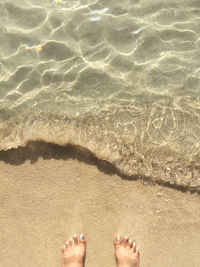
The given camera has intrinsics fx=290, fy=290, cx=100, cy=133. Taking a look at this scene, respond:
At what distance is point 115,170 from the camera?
3424 millimetres

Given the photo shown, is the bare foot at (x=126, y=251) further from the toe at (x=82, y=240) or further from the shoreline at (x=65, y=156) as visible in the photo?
the shoreline at (x=65, y=156)

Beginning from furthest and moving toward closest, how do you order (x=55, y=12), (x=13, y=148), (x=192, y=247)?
(x=55, y=12) < (x=13, y=148) < (x=192, y=247)

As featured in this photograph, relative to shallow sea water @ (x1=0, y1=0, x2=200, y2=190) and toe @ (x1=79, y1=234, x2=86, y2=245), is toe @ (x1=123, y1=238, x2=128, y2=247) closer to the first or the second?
toe @ (x1=79, y1=234, x2=86, y2=245)

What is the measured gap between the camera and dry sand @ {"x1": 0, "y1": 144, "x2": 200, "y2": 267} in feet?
10.9

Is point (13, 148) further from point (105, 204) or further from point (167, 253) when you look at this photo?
point (167, 253)

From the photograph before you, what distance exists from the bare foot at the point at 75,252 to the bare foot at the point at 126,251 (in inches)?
15.6

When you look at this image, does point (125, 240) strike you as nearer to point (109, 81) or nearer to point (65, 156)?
point (65, 156)

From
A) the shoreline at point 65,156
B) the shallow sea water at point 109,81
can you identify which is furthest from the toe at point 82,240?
the shallow sea water at point 109,81

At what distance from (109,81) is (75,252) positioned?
2.09 metres

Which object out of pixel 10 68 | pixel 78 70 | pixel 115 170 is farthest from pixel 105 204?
pixel 10 68

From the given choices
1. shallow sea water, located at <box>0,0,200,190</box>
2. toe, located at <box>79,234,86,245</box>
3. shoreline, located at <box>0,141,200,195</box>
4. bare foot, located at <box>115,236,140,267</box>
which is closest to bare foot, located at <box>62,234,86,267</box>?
toe, located at <box>79,234,86,245</box>

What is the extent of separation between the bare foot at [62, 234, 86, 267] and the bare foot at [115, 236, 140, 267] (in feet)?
1.30

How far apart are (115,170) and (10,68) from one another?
1856mm

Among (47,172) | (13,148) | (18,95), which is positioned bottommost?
(47,172)
